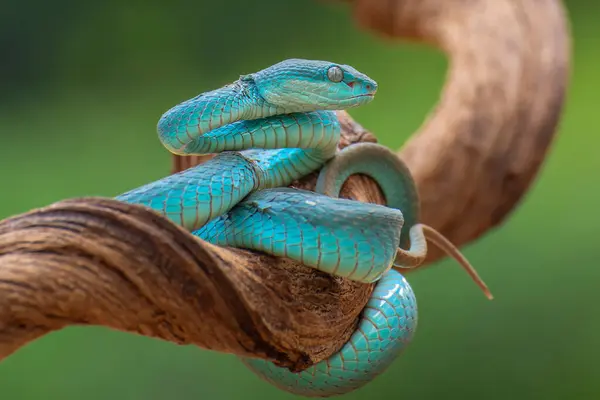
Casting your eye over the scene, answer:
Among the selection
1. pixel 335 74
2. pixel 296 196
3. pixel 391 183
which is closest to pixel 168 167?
pixel 391 183

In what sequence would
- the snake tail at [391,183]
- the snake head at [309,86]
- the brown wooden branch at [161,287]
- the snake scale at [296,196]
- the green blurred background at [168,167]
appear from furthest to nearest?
1. the green blurred background at [168,167]
2. the snake tail at [391,183]
3. the snake head at [309,86]
4. the snake scale at [296,196]
5. the brown wooden branch at [161,287]

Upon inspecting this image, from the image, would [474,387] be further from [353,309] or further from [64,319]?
[64,319]

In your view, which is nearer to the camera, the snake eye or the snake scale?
the snake scale

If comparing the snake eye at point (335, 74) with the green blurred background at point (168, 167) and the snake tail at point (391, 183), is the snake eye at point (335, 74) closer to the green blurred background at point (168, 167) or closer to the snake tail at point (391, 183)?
the snake tail at point (391, 183)

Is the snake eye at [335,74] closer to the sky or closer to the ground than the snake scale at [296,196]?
closer to the sky

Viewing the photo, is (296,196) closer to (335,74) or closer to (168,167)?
→ (335,74)

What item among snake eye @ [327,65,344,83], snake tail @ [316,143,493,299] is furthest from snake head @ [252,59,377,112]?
snake tail @ [316,143,493,299]

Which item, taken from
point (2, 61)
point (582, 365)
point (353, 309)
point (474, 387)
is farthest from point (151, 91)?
point (353, 309)

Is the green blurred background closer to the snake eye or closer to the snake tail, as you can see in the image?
the snake tail

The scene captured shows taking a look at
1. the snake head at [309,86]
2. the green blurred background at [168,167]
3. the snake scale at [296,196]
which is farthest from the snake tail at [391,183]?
the green blurred background at [168,167]
